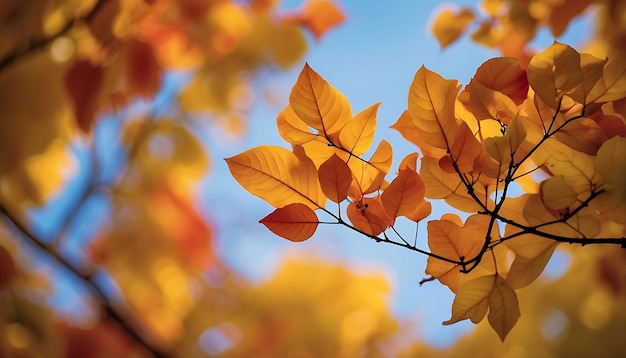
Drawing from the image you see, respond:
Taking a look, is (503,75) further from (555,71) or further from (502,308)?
(502,308)

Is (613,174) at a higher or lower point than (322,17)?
lower

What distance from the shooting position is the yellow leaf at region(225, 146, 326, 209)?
1.23 feet

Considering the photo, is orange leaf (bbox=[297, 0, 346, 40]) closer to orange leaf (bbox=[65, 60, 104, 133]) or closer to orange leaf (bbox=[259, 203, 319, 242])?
orange leaf (bbox=[65, 60, 104, 133])

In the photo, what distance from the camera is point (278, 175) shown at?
0.38m

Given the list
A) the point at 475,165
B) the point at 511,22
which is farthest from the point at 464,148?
the point at 511,22

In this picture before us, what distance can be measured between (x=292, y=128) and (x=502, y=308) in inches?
8.1

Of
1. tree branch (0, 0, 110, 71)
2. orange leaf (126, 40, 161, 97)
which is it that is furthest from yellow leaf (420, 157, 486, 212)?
orange leaf (126, 40, 161, 97)

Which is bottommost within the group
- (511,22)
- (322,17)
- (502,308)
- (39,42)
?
(502,308)

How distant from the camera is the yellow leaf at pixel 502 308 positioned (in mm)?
396

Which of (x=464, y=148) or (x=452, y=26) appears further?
(x=452, y=26)

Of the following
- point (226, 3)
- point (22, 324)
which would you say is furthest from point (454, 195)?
point (226, 3)

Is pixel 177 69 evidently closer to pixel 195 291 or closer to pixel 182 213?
pixel 182 213

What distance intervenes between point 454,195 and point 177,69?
1454mm

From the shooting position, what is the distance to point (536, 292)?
198cm
